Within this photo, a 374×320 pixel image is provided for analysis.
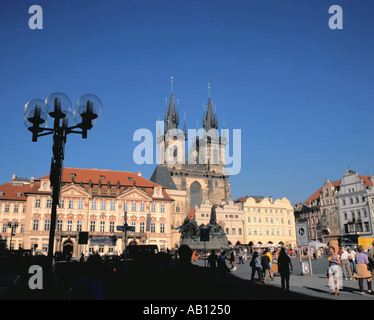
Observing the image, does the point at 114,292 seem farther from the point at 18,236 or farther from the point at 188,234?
the point at 18,236

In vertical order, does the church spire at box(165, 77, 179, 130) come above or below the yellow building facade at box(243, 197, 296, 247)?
above

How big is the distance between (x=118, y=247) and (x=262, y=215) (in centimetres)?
3546

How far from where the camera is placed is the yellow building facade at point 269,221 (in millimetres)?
73250

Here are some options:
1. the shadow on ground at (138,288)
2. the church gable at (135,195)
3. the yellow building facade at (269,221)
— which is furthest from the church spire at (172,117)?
the shadow on ground at (138,288)

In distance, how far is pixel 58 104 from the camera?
8375 mm

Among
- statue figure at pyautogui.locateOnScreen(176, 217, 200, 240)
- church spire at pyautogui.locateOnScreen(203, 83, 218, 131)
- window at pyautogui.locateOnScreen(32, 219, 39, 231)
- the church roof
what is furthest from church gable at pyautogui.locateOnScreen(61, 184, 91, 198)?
church spire at pyautogui.locateOnScreen(203, 83, 218, 131)

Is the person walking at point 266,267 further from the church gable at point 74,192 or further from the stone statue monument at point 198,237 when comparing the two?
the church gable at point 74,192

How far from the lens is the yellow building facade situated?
73250mm

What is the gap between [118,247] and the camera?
50781 millimetres

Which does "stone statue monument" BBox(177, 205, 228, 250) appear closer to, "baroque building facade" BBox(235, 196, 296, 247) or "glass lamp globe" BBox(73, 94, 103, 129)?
"glass lamp globe" BBox(73, 94, 103, 129)

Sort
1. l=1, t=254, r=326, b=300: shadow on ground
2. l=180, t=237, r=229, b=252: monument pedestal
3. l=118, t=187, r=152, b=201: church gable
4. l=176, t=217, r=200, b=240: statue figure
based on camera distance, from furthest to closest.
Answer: l=118, t=187, r=152, b=201: church gable < l=176, t=217, r=200, b=240: statue figure < l=180, t=237, r=229, b=252: monument pedestal < l=1, t=254, r=326, b=300: shadow on ground

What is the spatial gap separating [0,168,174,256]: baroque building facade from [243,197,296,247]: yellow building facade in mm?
25393
